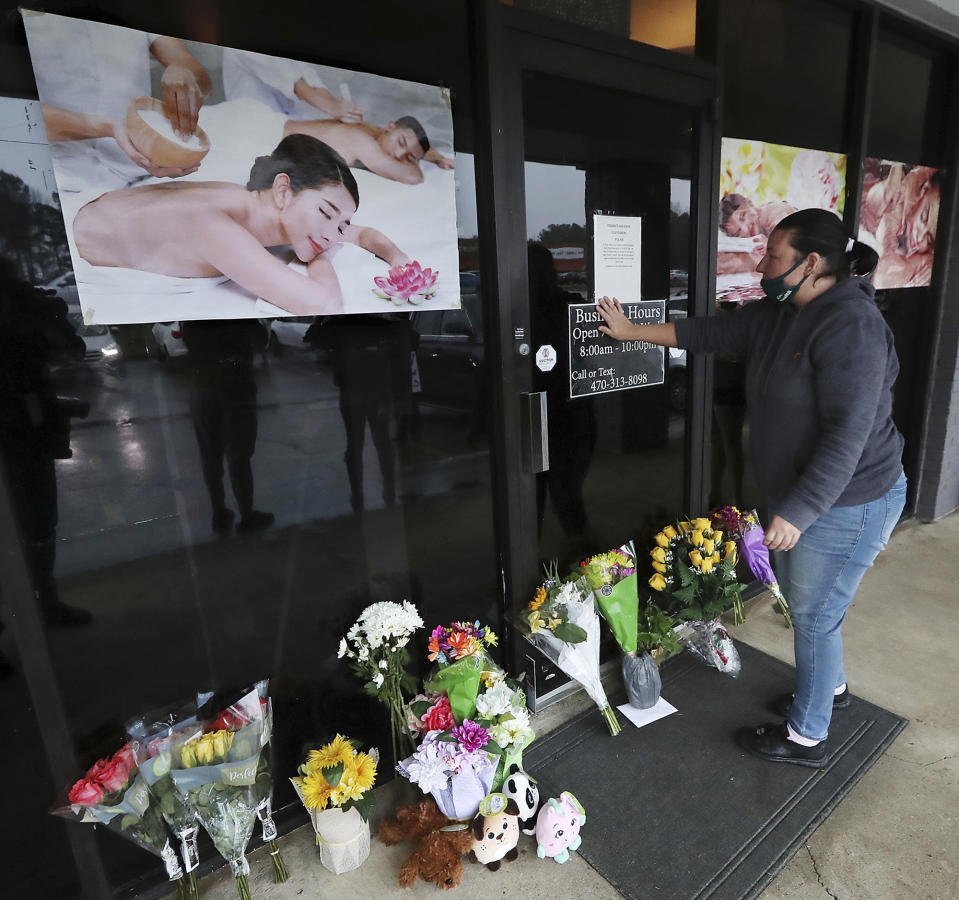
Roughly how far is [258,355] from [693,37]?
223 cm

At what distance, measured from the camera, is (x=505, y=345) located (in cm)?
209

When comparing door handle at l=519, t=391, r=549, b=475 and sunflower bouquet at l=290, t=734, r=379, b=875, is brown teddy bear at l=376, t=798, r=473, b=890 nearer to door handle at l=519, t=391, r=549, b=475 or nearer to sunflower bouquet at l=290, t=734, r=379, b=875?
sunflower bouquet at l=290, t=734, r=379, b=875

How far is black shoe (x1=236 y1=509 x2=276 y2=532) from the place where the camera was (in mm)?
1745

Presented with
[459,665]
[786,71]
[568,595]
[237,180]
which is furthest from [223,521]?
[786,71]

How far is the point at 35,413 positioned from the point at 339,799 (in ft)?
4.17

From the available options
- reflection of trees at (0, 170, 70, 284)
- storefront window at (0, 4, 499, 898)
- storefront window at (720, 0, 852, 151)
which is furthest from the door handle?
storefront window at (720, 0, 852, 151)

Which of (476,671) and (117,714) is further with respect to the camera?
(476,671)

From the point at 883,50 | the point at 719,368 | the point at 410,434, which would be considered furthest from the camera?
the point at 883,50

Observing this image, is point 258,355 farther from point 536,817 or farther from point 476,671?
point 536,817

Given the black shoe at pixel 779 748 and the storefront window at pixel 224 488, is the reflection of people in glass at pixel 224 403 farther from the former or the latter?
the black shoe at pixel 779 748

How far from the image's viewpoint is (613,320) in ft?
7.50

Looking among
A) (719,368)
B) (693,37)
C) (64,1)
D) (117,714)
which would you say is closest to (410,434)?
(117,714)

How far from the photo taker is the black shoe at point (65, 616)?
1520 millimetres

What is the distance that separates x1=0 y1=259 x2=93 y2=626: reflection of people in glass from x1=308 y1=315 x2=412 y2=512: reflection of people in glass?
62cm
